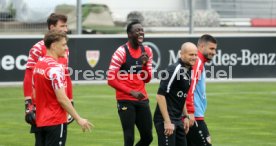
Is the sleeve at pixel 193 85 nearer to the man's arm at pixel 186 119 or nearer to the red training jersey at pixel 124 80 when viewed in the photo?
the man's arm at pixel 186 119

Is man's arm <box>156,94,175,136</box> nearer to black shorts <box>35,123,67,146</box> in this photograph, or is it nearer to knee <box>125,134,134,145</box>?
black shorts <box>35,123,67,146</box>

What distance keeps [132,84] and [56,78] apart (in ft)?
10.8

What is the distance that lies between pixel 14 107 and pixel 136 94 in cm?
746

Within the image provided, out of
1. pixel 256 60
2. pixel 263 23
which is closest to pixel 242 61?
pixel 256 60

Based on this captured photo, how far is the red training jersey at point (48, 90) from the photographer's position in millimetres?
8617

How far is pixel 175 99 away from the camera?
32.7 ft

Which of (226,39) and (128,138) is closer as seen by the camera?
(128,138)

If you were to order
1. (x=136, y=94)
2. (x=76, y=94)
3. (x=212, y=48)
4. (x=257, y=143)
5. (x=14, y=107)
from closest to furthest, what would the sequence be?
(x=212, y=48)
(x=136, y=94)
(x=257, y=143)
(x=14, y=107)
(x=76, y=94)

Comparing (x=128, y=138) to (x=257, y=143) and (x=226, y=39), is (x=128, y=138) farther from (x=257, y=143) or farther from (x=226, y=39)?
(x=226, y=39)

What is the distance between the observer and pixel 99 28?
2417 centimetres

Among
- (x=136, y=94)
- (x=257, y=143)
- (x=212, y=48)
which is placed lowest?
(x=257, y=143)

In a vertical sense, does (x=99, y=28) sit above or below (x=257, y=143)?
above

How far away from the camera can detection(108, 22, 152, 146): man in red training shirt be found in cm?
1155

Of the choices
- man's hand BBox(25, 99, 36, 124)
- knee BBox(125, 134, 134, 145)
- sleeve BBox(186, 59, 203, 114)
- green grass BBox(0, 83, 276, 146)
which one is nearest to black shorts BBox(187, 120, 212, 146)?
sleeve BBox(186, 59, 203, 114)
